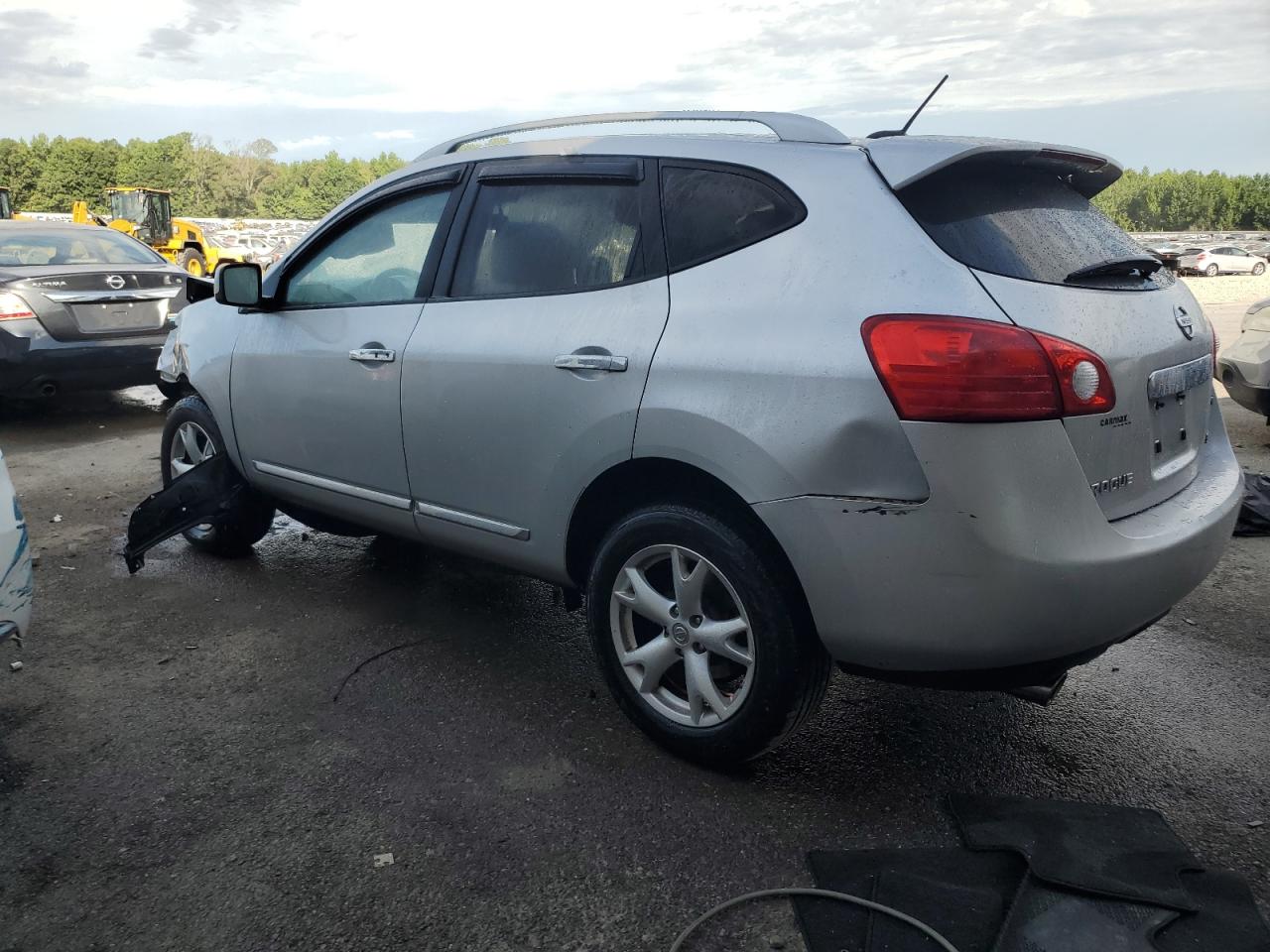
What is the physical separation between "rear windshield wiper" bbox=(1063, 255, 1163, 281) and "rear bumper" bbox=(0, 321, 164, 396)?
25.2 feet

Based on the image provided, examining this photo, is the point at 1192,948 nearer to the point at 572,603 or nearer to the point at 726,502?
the point at 726,502

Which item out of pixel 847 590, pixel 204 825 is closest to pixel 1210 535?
pixel 847 590

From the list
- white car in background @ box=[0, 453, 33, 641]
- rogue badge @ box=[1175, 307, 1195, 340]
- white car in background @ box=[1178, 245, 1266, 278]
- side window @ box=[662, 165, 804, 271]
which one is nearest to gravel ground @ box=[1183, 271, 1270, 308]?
white car in background @ box=[1178, 245, 1266, 278]

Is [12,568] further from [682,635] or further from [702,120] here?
[702,120]

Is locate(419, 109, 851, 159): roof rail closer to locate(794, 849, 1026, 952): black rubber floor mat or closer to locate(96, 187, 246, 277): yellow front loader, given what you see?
locate(794, 849, 1026, 952): black rubber floor mat

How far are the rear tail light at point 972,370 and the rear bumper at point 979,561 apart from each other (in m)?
0.04

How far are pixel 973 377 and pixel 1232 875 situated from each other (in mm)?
1346

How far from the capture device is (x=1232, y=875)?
2.53m

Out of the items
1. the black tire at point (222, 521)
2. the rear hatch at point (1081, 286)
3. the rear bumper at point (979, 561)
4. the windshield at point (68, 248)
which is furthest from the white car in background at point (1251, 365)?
the windshield at point (68, 248)

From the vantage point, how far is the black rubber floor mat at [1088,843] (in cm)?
249

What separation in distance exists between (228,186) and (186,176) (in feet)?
11.2

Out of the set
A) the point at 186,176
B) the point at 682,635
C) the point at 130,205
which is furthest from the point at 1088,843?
the point at 186,176

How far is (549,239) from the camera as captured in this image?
3.44 meters

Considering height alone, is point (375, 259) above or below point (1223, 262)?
above
